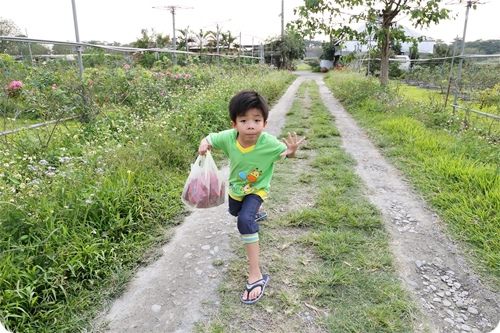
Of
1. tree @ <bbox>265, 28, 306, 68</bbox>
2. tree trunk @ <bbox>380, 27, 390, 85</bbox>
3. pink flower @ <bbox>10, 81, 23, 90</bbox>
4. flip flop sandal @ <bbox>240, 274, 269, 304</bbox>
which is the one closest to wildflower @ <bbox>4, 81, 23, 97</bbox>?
pink flower @ <bbox>10, 81, 23, 90</bbox>

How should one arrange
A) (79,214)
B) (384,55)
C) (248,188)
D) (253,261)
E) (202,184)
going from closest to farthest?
(253,261), (248,188), (202,184), (79,214), (384,55)

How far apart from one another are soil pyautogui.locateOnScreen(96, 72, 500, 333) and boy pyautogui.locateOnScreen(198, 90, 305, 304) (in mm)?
331

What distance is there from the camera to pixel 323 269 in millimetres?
2320

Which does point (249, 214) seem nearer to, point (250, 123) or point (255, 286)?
point (255, 286)

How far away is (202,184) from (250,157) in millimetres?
459

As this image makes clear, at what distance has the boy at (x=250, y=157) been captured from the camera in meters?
2.06

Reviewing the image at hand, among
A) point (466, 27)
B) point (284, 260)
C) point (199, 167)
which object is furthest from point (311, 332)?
point (466, 27)

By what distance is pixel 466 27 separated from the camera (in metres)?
6.36

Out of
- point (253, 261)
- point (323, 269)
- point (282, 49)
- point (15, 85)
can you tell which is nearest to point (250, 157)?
point (253, 261)

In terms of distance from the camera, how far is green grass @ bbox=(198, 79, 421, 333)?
6.18ft

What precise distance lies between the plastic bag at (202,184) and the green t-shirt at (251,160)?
0.19 meters

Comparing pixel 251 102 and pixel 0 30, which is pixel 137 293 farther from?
pixel 0 30

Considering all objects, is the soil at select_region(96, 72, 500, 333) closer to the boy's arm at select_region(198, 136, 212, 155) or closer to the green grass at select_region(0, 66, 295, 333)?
the green grass at select_region(0, 66, 295, 333)

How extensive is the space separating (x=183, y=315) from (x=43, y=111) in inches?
135
